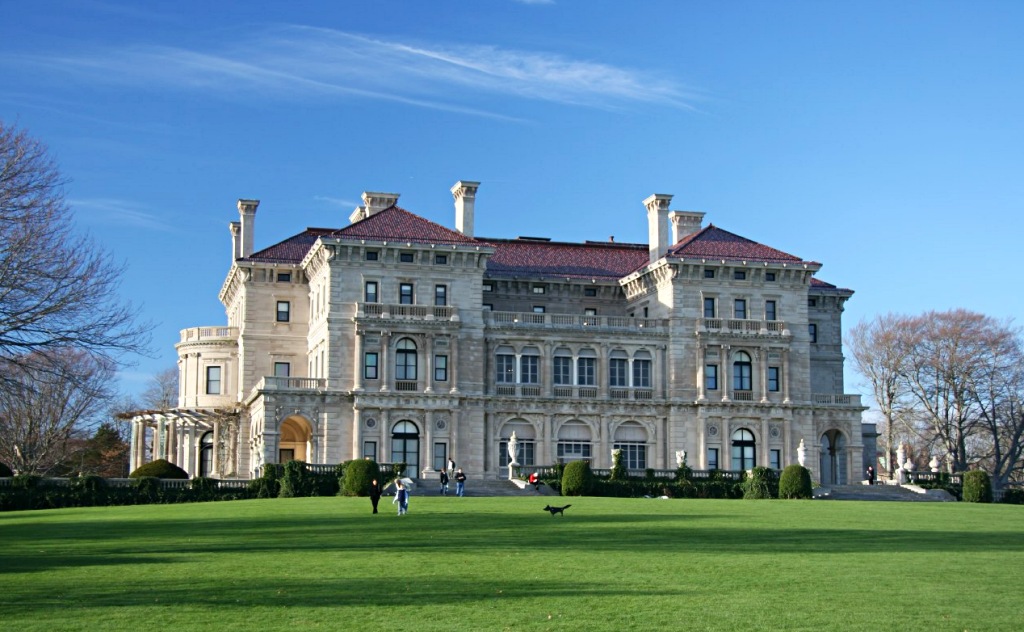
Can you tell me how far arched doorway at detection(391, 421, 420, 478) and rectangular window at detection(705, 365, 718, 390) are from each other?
52.6ft

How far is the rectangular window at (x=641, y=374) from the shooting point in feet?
249

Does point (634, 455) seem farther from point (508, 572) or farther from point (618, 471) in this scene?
point (508, 572)

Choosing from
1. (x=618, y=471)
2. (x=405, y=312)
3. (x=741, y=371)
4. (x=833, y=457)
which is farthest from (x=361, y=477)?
(x=833, y=457)

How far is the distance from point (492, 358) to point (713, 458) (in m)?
12.8

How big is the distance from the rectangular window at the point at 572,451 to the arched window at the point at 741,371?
350 inches

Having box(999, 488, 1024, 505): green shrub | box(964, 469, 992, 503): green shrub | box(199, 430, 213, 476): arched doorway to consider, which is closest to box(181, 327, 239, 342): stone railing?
box(199, 430, 213, 476): arched doorway

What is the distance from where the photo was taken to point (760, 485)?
205 feet

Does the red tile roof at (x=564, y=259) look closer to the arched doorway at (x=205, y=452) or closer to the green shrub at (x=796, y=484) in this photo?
the arched doorway at (x=205, y=452)

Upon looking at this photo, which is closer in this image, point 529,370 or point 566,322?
point 529,370

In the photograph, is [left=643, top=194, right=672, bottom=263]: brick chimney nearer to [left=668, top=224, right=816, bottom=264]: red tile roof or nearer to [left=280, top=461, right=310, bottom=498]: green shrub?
[left=668, top=224, right=816, bottom=264]: red tile roof

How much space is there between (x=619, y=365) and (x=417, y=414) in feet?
37.7

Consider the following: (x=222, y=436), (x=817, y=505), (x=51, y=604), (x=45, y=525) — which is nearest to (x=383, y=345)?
(x=222, y=436)

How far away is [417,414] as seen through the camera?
71.4 meters

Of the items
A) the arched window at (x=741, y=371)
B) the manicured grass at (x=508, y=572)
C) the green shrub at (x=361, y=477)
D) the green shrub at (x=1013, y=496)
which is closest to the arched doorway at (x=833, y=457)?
the arched window at (x=741, y=371)
